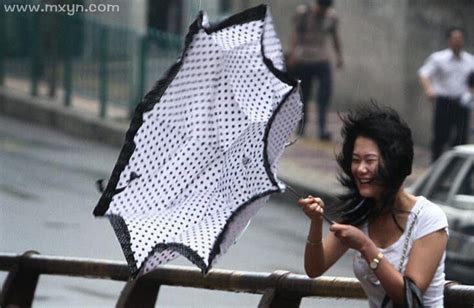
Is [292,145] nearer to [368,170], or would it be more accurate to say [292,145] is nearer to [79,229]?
[79,229]

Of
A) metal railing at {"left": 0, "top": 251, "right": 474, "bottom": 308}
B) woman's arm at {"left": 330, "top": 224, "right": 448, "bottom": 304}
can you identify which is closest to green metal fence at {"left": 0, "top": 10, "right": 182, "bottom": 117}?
metal railing at {"left": 0, "top": 251, "right": 474, "bottom": 308}

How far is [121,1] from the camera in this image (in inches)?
1017

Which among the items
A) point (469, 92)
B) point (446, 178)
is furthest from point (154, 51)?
point (446, 178)

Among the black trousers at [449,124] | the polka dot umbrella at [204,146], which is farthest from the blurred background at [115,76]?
the polka dot umbrella at [204,146]

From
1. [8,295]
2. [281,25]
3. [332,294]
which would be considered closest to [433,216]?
[332,294]

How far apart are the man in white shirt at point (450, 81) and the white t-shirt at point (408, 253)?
12.3m

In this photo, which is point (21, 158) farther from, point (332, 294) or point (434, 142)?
point (332, 294)

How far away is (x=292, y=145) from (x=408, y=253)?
11393mm

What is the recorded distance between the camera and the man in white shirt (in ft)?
56.3

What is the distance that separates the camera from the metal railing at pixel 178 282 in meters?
6.23

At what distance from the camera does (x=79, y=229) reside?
1398 centimetres

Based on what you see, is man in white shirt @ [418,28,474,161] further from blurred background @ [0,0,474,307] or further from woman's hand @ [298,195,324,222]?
woman's hand @ [298,195,324,222]

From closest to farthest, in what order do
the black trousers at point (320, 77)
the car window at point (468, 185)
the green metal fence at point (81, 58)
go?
the car window at point (468, 185), the black trousers at point (320, 77), the green metal fence at point (81, 58)

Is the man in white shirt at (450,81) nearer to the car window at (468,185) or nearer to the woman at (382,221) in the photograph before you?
the car window at (468,185)
